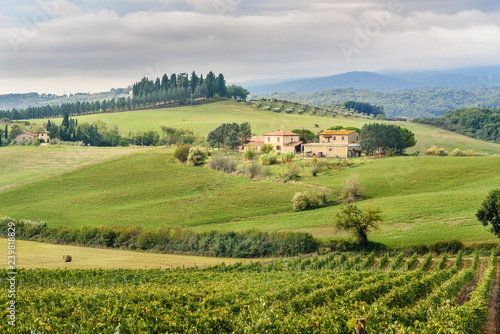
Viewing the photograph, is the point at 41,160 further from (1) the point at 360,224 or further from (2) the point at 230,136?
(1) the point at 360,224

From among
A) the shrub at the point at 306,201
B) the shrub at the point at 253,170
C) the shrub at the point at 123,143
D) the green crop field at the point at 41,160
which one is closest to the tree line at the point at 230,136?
the green crop field at the point at 41,160

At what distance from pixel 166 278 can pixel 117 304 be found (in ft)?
38.8

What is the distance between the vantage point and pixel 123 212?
59938 millimetres

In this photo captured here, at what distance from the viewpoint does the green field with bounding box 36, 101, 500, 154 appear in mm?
118562

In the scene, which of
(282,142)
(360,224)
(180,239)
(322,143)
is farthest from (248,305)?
(282,142)

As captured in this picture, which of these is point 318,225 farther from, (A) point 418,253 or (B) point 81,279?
(B) point 81,279

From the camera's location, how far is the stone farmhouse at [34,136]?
111 m

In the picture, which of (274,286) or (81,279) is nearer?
(274,286)

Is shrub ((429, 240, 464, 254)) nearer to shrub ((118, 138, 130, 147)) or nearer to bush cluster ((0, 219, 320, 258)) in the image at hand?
bush cluster ((0, 219, 320, 258))

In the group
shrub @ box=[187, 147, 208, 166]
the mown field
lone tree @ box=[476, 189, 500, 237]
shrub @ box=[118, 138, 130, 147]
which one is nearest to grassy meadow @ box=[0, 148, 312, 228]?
the mown field

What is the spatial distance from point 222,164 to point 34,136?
203 feet

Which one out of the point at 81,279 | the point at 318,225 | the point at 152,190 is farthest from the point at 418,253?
the point at 152,190

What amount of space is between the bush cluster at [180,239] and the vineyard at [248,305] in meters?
12.2

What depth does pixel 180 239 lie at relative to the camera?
4628 centimetres
